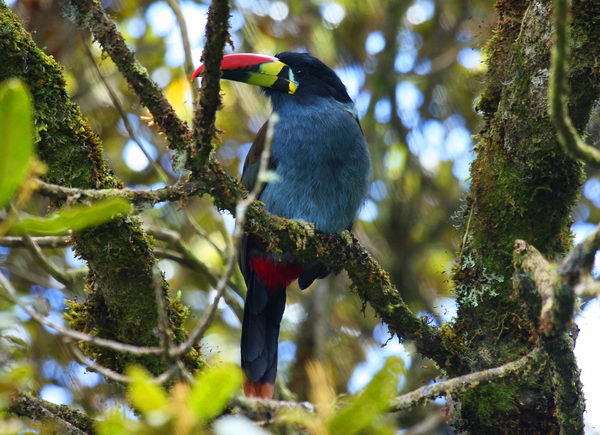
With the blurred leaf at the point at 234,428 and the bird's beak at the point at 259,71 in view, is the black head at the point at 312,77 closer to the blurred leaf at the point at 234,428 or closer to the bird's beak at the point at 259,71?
the bird's beak at the point at 259,71

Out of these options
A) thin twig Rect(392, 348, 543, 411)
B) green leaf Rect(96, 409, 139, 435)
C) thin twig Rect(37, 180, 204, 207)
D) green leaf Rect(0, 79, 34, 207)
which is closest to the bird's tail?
thin twig Rect(37, 180, 204, 207)

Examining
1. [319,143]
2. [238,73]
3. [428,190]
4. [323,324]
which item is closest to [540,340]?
[319,143]

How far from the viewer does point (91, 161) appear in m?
2.61

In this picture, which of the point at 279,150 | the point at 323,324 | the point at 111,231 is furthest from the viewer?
the point at 323,324

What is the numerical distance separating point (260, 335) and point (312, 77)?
1527 millimetres

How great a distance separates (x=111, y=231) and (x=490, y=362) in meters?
1.45

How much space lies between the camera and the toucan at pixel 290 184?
3.77 meters

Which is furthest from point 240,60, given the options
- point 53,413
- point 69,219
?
point 69,219

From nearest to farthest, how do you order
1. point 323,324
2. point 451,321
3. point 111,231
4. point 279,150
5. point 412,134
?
1. point 111,231
2. point 451,321
3. point 279,150
4. point 323,324
5. point 412,134

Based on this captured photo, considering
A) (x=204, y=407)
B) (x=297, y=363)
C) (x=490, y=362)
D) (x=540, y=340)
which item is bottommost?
(x=204, y=407)

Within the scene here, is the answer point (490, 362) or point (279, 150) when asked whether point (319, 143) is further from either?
point (490, 362)

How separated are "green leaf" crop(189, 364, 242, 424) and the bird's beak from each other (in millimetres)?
2830

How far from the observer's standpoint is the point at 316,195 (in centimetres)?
379

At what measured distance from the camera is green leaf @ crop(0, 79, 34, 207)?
1.15 m
